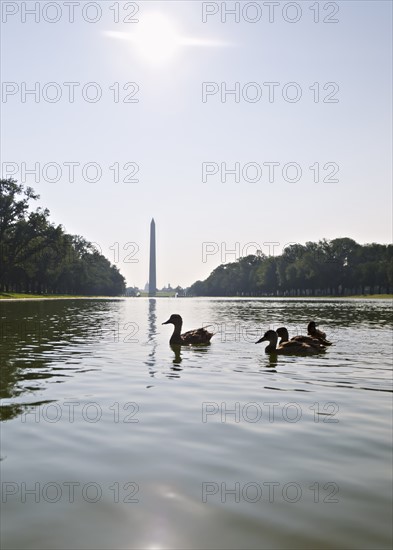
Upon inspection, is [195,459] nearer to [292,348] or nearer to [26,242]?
[292,348]

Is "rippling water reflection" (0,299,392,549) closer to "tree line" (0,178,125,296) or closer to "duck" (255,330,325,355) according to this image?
"duck" (255,330,325,355)

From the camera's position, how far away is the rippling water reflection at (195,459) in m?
4.71

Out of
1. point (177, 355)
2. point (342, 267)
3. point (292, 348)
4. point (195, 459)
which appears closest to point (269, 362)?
point (292, 348)

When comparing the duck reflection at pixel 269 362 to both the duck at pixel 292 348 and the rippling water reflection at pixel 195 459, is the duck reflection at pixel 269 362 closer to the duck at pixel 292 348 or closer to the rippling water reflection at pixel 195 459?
the duck at pixel 292 348

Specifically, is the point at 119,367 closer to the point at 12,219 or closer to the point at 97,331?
the point at 97,331

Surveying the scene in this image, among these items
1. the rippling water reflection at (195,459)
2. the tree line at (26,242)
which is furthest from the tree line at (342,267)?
the rippling water reflection at (195,459)

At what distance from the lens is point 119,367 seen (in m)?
14.8

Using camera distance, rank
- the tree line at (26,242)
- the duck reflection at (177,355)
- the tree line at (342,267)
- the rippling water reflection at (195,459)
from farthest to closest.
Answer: the tree line at (342,267)
the tree line at (26,242)
the duck reflection at (177,355)
the rippling water reflection at (195,459)

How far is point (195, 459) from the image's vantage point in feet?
21.7

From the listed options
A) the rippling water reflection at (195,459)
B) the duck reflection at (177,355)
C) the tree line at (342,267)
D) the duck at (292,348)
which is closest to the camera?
the rippling water reflection at (195,459)

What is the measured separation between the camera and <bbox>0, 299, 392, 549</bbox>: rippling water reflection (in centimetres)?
471

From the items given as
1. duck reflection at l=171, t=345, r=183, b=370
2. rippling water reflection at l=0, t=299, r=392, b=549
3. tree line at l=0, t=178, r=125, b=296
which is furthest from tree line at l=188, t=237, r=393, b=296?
rippling water reflection at l=0, t=299, r=392, b=549

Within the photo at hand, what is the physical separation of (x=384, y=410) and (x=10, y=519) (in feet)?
22.2

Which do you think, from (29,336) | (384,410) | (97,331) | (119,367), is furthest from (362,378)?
(97,331)
